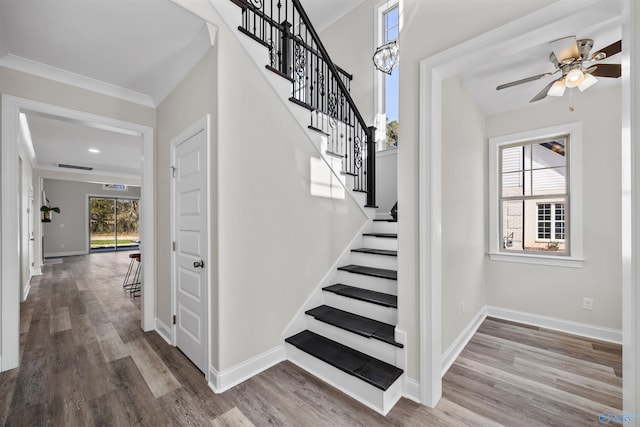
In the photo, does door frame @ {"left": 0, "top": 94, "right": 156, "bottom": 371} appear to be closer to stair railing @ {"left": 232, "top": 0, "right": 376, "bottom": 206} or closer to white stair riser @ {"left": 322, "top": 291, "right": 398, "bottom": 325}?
stair railing @ {"left": 232, "top": 0, "right": 376, "bottom": 206}

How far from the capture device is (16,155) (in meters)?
2.39

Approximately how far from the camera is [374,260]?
3.07 m

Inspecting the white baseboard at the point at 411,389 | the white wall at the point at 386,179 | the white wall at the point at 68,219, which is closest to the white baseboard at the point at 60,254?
the white wall at the point at 68,219

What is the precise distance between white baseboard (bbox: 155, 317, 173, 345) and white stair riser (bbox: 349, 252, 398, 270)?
2.10 m

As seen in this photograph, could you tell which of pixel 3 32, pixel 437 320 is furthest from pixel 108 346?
pixel 437 320

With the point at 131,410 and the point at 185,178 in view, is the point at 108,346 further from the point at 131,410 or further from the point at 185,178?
the point at 185,178

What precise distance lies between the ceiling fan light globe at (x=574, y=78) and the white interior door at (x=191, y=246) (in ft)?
10.1

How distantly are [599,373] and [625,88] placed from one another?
246cm

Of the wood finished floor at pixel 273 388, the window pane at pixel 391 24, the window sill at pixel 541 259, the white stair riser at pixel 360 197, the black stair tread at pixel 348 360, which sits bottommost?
→ the wood finished floor at pixel 273 388

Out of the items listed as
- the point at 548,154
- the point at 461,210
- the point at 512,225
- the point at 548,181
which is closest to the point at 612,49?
the point at 461,210

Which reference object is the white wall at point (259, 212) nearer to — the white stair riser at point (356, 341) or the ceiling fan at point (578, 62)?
the white stair riser at point (356, 341)

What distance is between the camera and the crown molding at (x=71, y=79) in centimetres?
237

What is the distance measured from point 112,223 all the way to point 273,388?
11.9 meters

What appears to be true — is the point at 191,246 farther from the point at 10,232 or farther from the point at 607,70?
the point at 607,70
